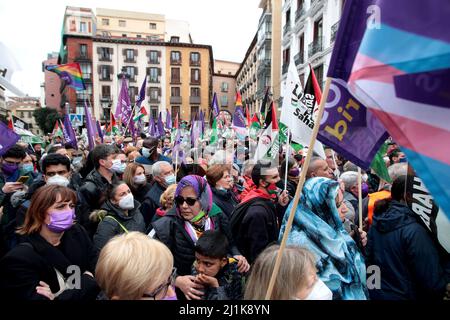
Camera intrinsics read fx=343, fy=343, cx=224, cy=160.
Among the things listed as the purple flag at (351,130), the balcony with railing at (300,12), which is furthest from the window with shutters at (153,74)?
the purple flag at (351,130)

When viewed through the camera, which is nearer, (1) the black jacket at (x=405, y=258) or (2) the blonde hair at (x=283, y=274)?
(2) the blonde hair at (x=283, y=274)

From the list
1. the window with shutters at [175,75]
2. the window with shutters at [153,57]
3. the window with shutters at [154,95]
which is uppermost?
the window with shutters at [153,57]

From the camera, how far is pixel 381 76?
1267 millimetres

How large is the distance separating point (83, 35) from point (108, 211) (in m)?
55.0

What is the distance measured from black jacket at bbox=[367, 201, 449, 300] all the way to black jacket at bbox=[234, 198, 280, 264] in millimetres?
875

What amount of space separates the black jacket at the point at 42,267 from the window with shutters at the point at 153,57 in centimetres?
5330

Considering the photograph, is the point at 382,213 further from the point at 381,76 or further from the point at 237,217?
the point at 381,76

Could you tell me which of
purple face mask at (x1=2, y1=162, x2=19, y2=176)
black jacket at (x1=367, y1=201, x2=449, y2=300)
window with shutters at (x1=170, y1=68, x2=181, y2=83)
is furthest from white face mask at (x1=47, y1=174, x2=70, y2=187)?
window with shutters at (x1=170, y1=68, x2=181, y2=83)

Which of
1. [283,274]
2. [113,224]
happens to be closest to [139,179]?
[113,224]

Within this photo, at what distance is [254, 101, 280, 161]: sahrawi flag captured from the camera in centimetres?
572

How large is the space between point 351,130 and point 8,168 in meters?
4.30

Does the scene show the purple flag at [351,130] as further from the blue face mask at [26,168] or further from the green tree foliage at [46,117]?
the green tree foliage at [46,117]

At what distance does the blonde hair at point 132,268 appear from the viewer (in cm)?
160

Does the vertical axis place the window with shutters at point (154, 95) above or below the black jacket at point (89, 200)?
above
